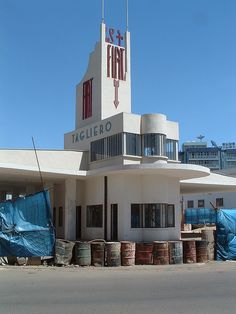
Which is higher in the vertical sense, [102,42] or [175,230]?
[102,42]

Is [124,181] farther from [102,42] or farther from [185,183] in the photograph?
[102,42]

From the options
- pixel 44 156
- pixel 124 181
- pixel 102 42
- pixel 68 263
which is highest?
pixel 102 42

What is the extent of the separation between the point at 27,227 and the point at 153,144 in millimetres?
9973

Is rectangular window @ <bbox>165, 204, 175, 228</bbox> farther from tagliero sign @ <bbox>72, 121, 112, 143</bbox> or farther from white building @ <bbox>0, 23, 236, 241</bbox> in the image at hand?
tagliero sign @ <bbox>72, 121, 112, 143</bbox>

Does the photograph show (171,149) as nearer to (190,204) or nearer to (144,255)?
(144,255)

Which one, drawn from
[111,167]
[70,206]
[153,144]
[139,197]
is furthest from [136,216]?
[70,206]

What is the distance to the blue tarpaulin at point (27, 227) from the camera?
1792 centimetres

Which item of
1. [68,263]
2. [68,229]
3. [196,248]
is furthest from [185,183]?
[68,263]

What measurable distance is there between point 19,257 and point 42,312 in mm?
10051

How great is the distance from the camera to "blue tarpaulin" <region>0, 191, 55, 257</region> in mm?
17922

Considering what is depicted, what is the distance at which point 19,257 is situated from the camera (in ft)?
59.6

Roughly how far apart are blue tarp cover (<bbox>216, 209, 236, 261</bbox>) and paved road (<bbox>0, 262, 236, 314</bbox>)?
3.68m

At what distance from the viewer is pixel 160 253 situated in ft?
63.7

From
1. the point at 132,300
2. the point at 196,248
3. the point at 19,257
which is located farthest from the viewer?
the point at 196,248
